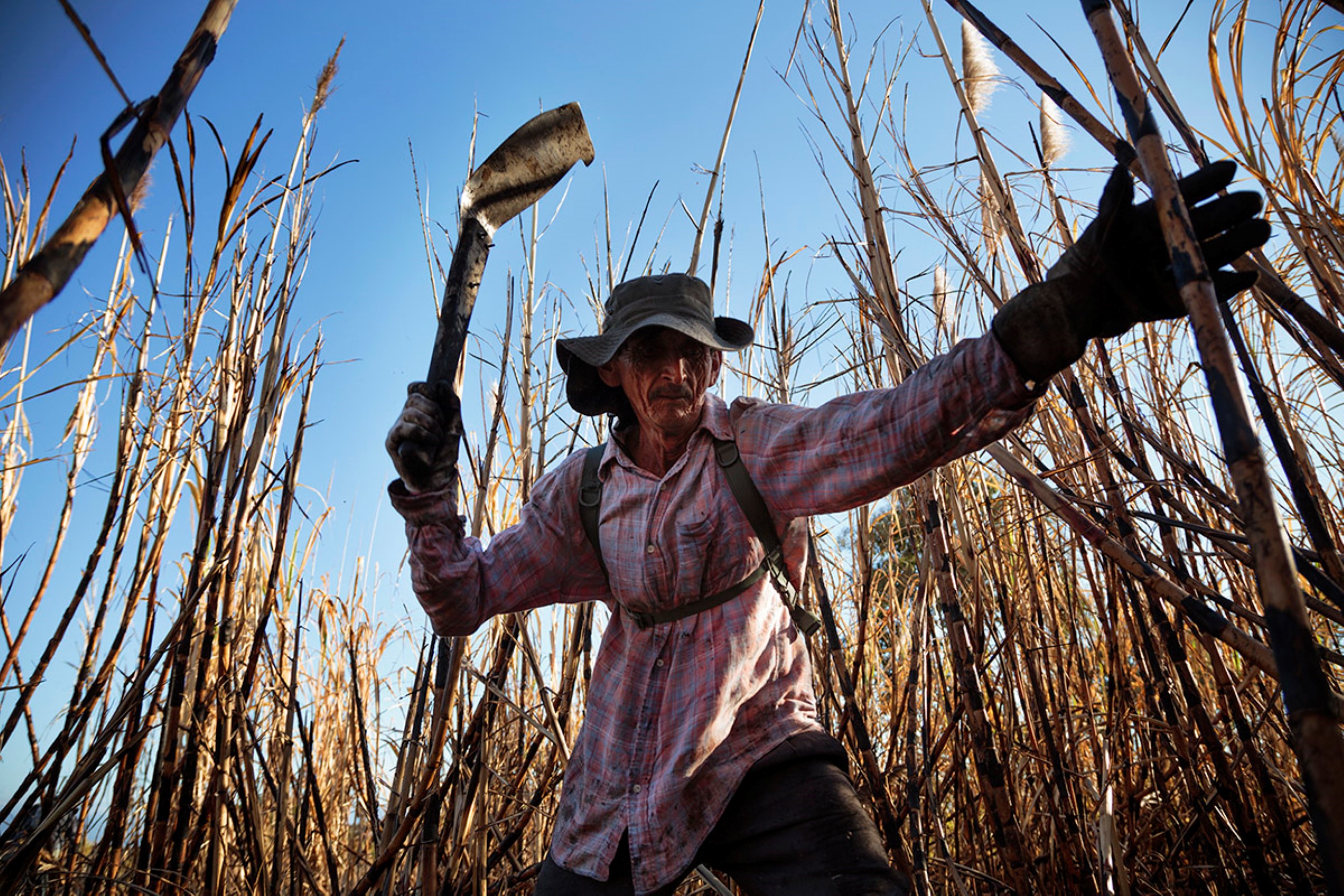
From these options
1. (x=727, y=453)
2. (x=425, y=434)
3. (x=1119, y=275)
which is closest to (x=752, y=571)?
(x=727, y=453)

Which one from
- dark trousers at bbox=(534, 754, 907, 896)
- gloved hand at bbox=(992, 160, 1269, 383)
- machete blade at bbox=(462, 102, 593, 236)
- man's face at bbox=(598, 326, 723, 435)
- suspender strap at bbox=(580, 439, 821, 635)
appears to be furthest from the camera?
man's face at bbox=(598, 326, 723, 435)

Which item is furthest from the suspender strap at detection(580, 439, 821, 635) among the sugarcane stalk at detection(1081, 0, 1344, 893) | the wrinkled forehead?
the sugarcane stalk at detection(1081, 0, 1344, 893)

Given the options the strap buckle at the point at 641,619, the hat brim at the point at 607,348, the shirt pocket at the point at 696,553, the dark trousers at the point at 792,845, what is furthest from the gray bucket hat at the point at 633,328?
the dark trousers at the point at 792,845

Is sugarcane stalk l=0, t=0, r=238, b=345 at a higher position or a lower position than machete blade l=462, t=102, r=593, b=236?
lower

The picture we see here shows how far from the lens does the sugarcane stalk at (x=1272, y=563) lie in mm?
537

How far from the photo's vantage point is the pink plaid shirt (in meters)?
1.39

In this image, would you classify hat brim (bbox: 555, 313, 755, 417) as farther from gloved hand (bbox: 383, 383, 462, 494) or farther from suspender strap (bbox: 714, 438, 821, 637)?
gloved hand (bbox: 383, 383, 462, 494)

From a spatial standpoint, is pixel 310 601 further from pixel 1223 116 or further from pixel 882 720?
pixel 1223 116

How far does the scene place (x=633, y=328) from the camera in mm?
1660

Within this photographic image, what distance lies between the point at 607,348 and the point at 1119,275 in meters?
1.01

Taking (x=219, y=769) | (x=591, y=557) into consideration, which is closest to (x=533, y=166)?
(x=591, y=557)

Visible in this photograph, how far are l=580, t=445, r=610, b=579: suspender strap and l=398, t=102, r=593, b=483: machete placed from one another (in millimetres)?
599

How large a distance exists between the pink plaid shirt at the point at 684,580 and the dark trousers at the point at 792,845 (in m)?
0.04

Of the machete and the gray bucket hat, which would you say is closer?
the machete
